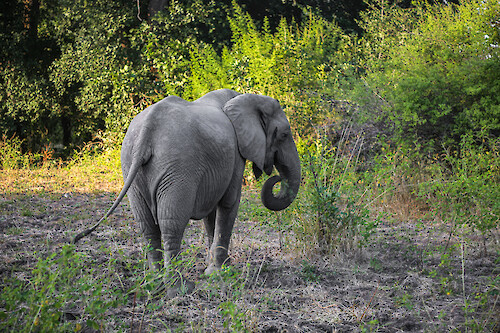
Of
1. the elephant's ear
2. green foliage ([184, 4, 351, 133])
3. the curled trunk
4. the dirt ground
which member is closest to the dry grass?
the dirt ground

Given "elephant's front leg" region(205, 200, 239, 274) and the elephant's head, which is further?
"elephant's front leg" region(205, 200, 239, 274)

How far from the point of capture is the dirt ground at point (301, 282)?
3.31m

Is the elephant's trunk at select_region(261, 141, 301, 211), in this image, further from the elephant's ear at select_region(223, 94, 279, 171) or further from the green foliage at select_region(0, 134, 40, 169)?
the green foliage at select_region(0, 134, 40, 169)

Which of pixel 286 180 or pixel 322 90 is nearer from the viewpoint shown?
pixel 286 180

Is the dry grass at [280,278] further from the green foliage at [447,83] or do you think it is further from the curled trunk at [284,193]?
the green foliage at [447,83]

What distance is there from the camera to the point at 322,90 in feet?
33.6

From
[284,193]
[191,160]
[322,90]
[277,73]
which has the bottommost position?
[284,193]

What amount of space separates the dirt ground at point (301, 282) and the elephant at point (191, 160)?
298 millimetres

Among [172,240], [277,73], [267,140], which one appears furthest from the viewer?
[277,73]

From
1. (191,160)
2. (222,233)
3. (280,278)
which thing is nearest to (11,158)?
(222,233)

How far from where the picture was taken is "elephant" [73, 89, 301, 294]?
368cm

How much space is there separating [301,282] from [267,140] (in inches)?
56.2

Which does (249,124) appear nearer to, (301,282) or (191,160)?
(191,160)

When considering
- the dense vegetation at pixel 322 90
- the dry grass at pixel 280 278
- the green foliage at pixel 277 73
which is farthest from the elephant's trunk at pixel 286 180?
the green foliage at pixel 277 73
